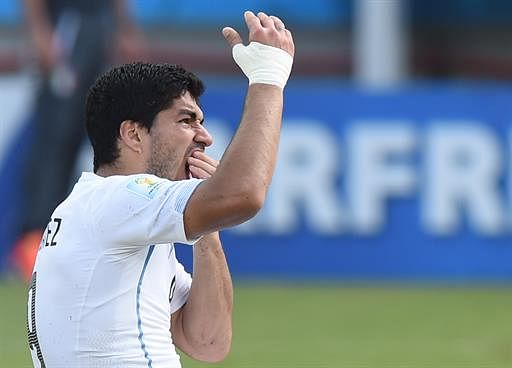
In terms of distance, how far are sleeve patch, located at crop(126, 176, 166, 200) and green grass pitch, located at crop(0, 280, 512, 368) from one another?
3.78m

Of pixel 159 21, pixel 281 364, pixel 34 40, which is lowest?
pixel 281 364

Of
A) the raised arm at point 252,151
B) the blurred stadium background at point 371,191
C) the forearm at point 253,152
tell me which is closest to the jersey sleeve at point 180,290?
the raised arm at point 252,151

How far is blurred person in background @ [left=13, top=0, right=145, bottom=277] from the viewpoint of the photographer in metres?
11.6

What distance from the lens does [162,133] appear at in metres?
4.37

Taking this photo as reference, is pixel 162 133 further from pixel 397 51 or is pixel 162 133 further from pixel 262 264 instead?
pixel 397 51

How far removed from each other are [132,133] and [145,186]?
0.79 feet

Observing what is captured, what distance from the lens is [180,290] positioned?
4891 mm

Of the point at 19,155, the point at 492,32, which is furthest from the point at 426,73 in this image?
the point at 19,155

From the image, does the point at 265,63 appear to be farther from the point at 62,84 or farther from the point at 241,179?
the point at 62,84

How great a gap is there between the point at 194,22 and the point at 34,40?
23.7 ft

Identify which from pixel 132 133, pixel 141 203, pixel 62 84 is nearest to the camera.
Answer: pixel 141 203

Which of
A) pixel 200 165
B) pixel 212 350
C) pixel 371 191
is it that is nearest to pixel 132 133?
pixel 200 165

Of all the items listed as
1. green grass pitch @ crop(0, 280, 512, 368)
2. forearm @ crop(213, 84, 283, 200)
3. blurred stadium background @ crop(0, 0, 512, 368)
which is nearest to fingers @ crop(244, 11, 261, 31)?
forearm @ crop(213, 84, 283, 200)

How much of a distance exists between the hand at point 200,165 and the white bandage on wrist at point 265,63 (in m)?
0.33
